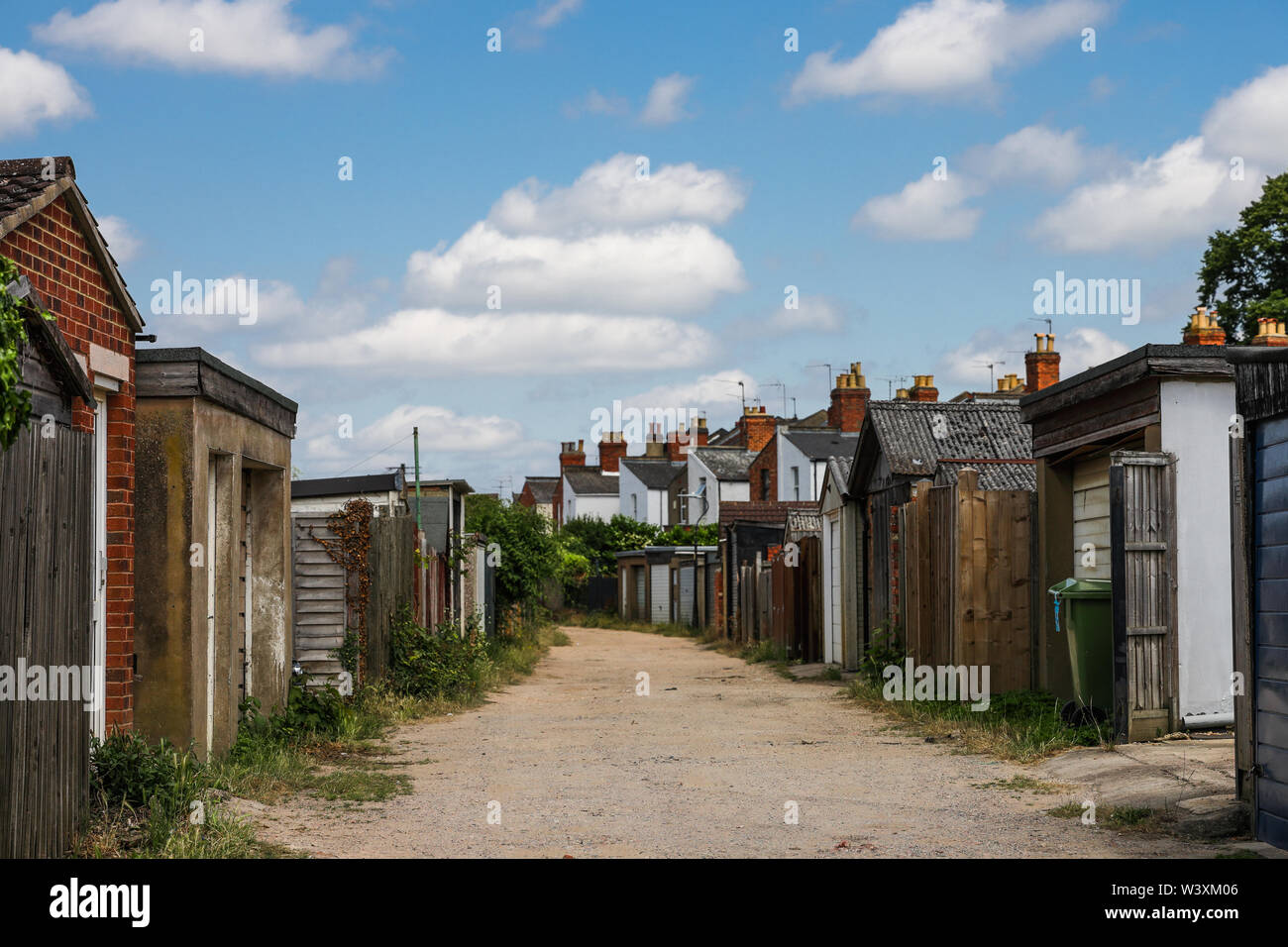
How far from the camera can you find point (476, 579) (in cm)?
2338

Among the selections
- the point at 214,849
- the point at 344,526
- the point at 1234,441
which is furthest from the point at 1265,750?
the point at 344,526

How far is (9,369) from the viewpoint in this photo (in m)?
4.60

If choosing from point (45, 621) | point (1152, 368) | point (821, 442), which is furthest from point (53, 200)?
point (821, 442)

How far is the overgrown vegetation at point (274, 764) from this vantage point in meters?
6.72

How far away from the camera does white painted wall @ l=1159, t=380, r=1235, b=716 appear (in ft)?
33.9

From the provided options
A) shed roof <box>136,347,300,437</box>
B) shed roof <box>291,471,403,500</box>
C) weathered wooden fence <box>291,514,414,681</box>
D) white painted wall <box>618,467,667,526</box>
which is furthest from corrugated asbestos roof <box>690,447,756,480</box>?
shed roof <box>136,347,300,437</box>

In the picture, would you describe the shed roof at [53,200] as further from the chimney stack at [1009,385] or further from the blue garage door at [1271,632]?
the chimney stack at [1009,385]

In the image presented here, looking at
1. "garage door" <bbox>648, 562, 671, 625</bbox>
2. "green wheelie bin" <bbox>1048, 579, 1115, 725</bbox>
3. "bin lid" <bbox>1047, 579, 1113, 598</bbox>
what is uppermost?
"bin lid" <bbox>1047, 579, 1113, 598</bbox>

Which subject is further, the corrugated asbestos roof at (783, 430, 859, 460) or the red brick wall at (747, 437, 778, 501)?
the red brick wall at (747, 437, 778, 501)

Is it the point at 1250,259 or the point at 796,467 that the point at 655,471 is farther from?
the point at 1250,259

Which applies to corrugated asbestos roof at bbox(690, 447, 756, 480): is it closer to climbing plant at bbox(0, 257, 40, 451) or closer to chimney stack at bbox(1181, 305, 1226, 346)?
chimney stack at bbox(1181, 305, 1226, 346)

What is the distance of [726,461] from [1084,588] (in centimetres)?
4400

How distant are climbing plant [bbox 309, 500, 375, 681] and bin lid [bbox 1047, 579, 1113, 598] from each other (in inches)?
256
